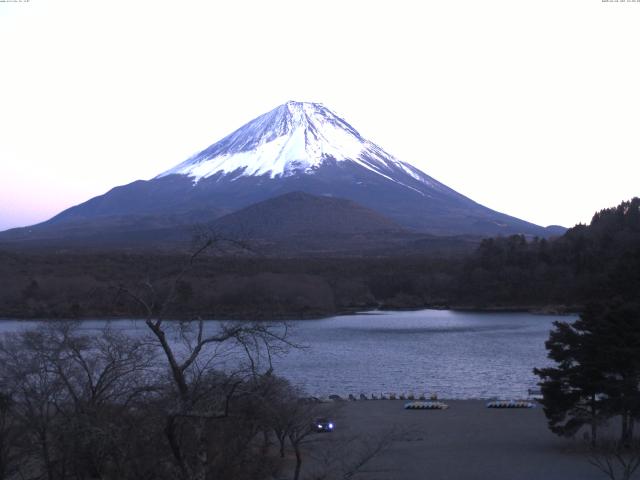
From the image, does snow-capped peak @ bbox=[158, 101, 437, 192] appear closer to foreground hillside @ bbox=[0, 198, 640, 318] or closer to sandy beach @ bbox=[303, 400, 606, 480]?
foreground hillside @ bbox=[0, 198, 640, 318]

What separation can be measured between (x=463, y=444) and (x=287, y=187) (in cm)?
9712

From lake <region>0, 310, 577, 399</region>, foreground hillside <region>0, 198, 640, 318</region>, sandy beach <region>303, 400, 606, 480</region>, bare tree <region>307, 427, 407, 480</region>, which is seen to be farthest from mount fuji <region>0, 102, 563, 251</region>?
bare tree <region>307, 427, 407, 480</region>

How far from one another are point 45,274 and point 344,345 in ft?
91.7

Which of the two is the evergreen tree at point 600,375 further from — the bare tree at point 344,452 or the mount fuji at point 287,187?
the mount fuji at point 287,187

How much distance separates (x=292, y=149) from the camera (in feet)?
396

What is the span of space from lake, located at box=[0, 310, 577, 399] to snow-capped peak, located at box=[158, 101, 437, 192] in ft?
253

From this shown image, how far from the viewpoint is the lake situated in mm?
21828

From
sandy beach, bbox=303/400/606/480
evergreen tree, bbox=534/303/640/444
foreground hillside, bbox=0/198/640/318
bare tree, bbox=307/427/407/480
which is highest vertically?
foreground hillside, bbox=0/198/640/318

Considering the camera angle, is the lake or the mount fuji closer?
the lake

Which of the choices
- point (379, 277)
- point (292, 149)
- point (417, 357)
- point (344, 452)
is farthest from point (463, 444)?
point (292, 149)

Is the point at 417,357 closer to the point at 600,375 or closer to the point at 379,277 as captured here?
the point at 600,375

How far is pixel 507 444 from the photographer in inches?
560

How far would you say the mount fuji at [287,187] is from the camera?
99125 millimetres

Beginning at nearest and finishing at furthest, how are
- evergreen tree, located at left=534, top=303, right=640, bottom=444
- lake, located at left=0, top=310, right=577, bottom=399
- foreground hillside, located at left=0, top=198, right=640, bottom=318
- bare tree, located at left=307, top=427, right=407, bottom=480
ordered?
bare tree, located at left=307, top=427, right=407, bottom=480
evergreen tree, located at left=534, top=303, right=640, bottom=444
lake, located at left=0, top=310, right=577, bottom=399
foreground hillside, located at left=0, top=198, right=640, bottom=318
